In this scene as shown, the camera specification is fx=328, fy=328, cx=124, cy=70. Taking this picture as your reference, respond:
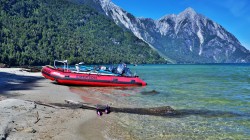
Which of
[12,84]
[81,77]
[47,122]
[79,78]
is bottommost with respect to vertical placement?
[47,122]

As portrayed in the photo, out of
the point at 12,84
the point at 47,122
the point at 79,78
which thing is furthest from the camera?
the point at 79,78

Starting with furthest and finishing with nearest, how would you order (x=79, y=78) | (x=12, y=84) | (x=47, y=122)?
(x=79, y=78) < (x=12, y=84) < (x=47, y=122)

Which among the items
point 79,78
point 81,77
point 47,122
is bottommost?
point 47,122

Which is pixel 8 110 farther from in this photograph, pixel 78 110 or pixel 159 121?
pixel 159 121

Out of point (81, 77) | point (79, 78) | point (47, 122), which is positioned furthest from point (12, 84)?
point (47, 122)

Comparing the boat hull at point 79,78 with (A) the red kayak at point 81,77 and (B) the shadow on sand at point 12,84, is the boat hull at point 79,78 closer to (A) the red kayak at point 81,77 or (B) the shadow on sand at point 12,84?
(A) the red kayak at point 81,77

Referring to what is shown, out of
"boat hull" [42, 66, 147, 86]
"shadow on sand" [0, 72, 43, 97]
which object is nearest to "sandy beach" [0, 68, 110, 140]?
"shadow on sand" [0, 72, 43, 97]

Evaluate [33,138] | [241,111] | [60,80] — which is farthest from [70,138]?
[60,80]

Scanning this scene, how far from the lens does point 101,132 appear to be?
44.7 feet

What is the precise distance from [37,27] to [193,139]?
194 metres

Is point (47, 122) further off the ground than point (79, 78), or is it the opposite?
point (79, 78)

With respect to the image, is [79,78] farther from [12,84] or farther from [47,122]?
[47,122]

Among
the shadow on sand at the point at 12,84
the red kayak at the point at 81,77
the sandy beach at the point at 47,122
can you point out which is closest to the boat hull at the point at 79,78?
the red kayak at the point at 81,77

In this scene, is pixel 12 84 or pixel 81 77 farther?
pixel 81 77
